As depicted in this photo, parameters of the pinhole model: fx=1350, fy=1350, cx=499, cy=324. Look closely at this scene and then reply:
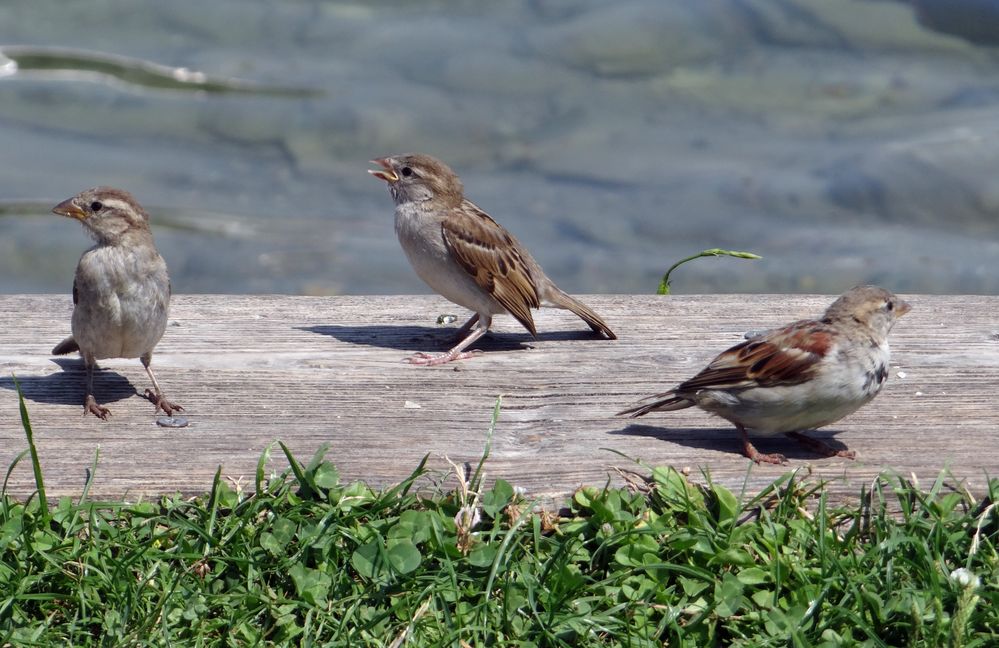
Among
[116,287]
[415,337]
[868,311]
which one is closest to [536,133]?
[415,337]

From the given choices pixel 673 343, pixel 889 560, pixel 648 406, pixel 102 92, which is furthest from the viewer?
pixel 102 92

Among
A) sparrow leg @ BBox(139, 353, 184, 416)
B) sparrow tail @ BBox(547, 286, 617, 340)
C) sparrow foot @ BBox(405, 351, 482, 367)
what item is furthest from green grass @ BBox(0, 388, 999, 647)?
A: sparrow tail @ BBox(547, 286, 617, 340)

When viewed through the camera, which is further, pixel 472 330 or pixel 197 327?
pixel 472 330

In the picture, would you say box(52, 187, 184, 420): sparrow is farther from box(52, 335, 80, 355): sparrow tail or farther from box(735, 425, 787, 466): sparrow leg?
box(735, 425, 787, 466): sparrow leg

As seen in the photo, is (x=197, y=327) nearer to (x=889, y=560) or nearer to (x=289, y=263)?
(x=889, y=560)

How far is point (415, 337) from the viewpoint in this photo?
5.59 m

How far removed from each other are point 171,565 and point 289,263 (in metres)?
6.63

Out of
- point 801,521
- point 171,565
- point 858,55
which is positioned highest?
point 858,55

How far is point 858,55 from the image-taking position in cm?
1190

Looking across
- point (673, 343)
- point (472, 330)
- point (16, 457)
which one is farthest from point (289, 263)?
point (16, 457)

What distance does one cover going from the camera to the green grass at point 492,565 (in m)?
3.40

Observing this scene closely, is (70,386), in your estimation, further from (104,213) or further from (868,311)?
(868,311)

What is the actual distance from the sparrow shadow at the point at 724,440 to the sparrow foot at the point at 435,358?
0.92 metres

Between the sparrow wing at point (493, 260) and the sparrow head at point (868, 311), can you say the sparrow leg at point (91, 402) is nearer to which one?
the sparrow wing at point (493, 260)
